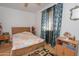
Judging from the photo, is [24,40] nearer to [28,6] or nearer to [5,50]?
[5,50]

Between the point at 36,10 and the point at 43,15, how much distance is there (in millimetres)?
140

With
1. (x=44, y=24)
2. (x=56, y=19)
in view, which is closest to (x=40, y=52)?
(x=44, y=24)

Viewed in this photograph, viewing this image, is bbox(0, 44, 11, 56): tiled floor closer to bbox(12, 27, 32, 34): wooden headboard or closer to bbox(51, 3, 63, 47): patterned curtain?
bbox(12, 27, 32, 34): wooden headboard

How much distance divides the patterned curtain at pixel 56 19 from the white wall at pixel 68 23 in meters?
0.06

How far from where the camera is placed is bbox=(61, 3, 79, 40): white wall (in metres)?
1.44

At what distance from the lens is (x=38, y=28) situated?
1.62 m

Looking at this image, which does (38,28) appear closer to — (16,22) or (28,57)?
(16,22)

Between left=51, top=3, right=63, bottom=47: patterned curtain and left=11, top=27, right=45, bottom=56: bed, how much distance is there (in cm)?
21

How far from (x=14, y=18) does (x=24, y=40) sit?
0.37 m

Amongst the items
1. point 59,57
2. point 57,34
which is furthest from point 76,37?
point 59,57

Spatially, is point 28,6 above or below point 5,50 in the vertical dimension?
above

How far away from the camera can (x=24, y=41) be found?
151 centimetres

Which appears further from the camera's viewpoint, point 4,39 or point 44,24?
point 44,24

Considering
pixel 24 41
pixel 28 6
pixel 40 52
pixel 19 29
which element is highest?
pixel 28 6
